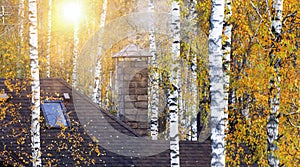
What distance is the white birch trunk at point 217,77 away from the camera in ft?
32.2

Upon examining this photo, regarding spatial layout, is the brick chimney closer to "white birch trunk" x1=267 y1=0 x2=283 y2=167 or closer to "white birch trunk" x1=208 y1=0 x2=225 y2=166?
"white birch trunk" x1=267 y1=0 x2=283 y2=167

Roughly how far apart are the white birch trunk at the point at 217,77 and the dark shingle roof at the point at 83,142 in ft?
15.0

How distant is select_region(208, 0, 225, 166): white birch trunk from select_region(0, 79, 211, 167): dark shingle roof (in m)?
4.57

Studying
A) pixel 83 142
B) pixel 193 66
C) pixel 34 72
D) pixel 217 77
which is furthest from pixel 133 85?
pixel 217 77

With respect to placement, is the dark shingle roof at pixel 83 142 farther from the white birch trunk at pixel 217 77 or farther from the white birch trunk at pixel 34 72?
the white birch trunk at pixel 217 77

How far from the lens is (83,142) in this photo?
15.3m

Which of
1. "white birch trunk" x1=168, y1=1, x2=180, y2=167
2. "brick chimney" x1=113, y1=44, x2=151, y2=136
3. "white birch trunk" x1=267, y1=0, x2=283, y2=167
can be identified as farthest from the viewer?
"brick chimney" x1=113, y1=44, x2=151, y2=136

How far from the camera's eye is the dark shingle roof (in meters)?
14.5

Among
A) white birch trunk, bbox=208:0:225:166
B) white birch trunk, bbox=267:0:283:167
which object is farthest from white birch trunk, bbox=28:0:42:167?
white birch trunk, bbox=267:0:283:167

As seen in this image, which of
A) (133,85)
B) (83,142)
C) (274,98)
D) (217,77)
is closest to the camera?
(217,77)

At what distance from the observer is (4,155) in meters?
13.6

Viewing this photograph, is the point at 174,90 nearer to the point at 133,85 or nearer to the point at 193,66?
the point at 133,85

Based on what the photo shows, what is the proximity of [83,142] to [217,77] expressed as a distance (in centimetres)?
624

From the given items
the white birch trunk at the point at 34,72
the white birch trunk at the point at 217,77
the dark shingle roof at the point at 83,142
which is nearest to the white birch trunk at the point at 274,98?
the white birch trunk at the point at 217,77
